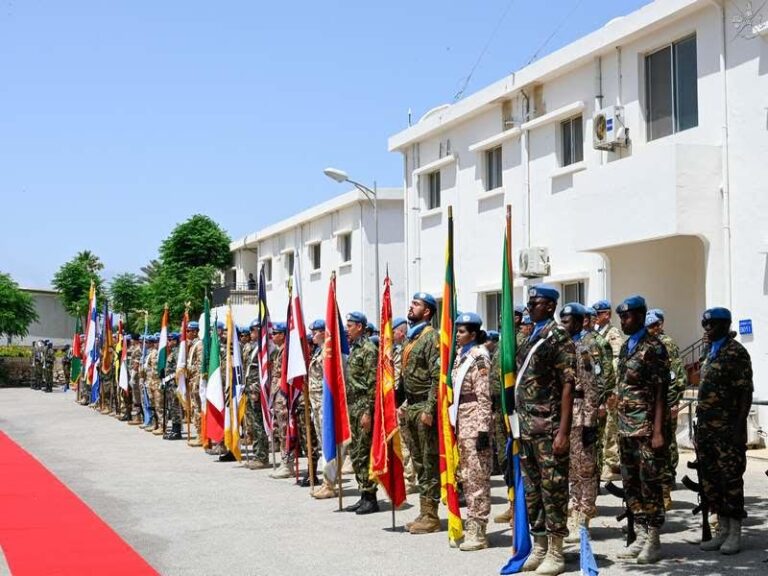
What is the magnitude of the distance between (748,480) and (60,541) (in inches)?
289

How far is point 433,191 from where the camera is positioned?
77.7ft

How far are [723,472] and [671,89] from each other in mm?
9568

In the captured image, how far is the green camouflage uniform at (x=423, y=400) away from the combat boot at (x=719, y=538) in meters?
2.35

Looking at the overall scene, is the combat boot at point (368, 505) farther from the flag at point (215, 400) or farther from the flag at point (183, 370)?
the flag at point (183, 370)

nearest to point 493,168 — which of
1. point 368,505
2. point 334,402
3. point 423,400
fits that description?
point 334,402

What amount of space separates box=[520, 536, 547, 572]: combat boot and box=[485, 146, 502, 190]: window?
14.2 metres

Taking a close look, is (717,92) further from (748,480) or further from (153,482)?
(153,482)

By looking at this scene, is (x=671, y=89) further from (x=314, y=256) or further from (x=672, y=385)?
(x=314, y=256)

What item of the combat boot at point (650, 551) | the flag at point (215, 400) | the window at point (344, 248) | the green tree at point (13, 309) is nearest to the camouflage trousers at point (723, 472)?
the combat boot at point (650, 551)

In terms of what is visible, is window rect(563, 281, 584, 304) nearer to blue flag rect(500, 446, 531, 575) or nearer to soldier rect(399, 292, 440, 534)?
soldier rect(399, 292, 440, 534)

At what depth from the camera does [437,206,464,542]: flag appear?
7957mm

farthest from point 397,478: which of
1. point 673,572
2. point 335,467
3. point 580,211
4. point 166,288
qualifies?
point 166,288

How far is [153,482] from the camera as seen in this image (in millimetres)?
12539

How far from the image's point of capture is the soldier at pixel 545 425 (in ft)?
22.4
